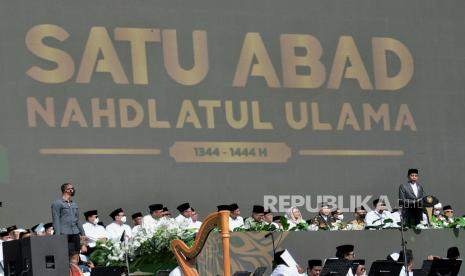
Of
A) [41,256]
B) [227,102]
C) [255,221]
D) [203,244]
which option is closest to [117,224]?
[227,102]

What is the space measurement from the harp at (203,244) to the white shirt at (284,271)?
315cm

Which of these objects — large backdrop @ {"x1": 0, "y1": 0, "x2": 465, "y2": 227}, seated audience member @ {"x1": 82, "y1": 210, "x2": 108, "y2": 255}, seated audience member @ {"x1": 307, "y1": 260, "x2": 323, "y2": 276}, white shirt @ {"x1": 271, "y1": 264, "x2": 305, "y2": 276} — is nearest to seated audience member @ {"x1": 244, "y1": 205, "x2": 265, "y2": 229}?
white shirt @ {"x1": 271, "y1": 264, "x2": 305, "y2": 276}

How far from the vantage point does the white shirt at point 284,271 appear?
525 inches

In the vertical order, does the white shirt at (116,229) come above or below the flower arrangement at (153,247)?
below

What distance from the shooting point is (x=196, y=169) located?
2020cm

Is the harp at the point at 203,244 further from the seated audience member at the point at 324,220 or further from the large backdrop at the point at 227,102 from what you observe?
the large backdrop at the point at 227,102

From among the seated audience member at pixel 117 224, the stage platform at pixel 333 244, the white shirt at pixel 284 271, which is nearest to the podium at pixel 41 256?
the white shirt at pixel 284 271

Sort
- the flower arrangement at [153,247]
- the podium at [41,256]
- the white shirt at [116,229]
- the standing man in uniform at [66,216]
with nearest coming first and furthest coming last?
the podium at [41,256]
the flower arrangement at [153,247]
the standing man in uniform at [66,216]
the white shirt at [116,229]

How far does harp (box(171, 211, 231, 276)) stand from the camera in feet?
30.1

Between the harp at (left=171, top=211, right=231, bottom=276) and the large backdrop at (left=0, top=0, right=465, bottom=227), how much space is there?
873cm

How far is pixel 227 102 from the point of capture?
20719 millimetres

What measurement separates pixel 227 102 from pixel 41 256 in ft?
41.1

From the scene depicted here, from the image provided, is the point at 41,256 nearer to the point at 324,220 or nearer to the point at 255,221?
the point at 255,221

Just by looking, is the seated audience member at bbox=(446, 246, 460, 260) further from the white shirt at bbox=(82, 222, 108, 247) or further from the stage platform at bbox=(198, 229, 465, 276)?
the white shirt at bbox=(82, 222, 108, 247)
